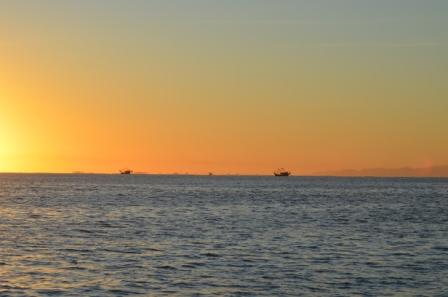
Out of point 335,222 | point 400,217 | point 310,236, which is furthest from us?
point 400,217

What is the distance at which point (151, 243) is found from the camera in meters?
55.4

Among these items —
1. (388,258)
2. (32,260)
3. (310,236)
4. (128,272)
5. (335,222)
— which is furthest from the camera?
(335,222)

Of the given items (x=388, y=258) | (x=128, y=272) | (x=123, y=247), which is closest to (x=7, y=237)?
(x=123, y=247)

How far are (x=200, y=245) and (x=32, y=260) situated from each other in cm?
1439

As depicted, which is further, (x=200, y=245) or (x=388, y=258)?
(x=200, y=245)

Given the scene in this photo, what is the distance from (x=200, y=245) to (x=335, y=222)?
30.3 meters

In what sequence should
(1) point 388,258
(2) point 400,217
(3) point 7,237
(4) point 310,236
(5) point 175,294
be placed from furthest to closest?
(2) point 400,217, (4) point 310,236, (3) point 7,237, (1) point 388,258, (5) point 175,294

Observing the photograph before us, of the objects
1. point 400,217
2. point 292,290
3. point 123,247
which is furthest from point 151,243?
point 400,217

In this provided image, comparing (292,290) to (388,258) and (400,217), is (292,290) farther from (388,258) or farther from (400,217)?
(400,217)

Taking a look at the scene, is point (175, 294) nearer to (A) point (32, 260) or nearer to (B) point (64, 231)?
(A) point (32, 260)

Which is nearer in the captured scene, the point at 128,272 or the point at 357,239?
the point at 128,272

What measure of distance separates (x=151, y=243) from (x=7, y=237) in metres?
12.8

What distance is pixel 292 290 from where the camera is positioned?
116 ft

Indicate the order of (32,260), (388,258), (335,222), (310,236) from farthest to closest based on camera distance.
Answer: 1. (335,222)
2. (310,236)
3. (388,258)
4. (32,260)
